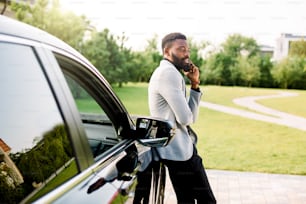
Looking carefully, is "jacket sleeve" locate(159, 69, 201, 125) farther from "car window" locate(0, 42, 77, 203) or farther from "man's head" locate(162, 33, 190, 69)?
"car window" locate(0, 42, 77, 203)

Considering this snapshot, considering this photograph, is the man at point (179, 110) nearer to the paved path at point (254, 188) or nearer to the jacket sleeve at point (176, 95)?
the jacket sleeve at point (176, 95)

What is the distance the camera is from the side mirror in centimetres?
142

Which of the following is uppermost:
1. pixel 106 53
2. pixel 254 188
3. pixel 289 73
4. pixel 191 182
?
pixel 191 182

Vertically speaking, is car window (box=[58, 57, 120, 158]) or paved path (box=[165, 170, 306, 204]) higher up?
car window (box=[58, 57, 120, 158])

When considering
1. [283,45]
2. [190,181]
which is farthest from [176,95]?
[283,45]

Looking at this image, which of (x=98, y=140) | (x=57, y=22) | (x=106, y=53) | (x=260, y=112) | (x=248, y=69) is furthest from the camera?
(x=260, y=112)

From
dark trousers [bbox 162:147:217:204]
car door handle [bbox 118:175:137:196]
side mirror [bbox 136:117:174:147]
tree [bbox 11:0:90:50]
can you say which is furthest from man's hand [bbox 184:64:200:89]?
tree [bbox 11:0:90:50]

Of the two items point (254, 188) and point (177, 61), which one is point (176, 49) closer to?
point (177, 61)

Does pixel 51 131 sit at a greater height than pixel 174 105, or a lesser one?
greater

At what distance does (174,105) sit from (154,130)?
50 cm

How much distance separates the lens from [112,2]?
4695 mm

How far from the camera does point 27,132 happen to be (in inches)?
31.4

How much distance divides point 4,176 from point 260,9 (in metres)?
4.49

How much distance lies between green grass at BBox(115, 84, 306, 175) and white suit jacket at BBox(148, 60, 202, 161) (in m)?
2.29
